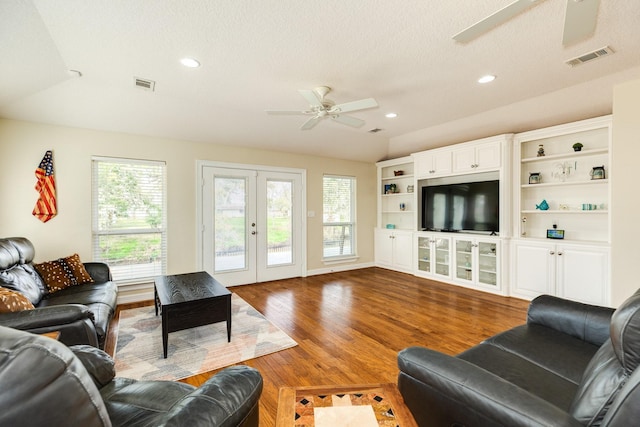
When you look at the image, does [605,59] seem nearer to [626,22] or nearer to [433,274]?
[626,22]

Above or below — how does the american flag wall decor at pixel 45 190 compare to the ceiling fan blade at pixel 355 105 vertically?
below

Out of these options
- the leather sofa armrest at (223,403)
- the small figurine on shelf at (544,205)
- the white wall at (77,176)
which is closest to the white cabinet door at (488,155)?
the small figurine on shelf at (544,205)

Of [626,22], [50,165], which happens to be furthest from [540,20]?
[50,165]

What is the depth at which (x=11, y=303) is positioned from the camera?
2.00m

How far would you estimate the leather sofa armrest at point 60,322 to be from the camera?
74.0 inches

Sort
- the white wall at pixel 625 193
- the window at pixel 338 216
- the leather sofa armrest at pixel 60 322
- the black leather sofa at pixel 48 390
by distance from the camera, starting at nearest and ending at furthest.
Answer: the black leather sofa at pixel 48 390, the leather sofa armrest at pixel 60 322, the white wall at pixel 625 193, the window at pixel 338 216

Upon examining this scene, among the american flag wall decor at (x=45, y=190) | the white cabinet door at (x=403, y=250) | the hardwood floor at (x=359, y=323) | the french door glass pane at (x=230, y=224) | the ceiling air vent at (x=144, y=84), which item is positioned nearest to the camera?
the hardwood floor at (x=359, y=323)

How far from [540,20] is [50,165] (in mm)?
5256

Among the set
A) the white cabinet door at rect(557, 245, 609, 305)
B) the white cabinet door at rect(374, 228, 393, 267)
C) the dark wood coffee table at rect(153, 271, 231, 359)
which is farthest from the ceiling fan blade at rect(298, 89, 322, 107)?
the white cabinet door at rect(374, 228, 393, 267)

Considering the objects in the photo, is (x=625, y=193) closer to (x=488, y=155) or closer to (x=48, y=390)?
(x=488, y=155)

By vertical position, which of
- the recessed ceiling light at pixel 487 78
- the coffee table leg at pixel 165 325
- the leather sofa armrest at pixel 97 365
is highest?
the recessed ceiling light at pixel 487 78

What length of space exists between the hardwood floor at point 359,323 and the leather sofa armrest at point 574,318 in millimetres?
913

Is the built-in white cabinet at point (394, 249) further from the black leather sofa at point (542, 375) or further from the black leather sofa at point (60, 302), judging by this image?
the black leather sofa at point (60, 302)

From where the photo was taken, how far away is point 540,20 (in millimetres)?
2145
